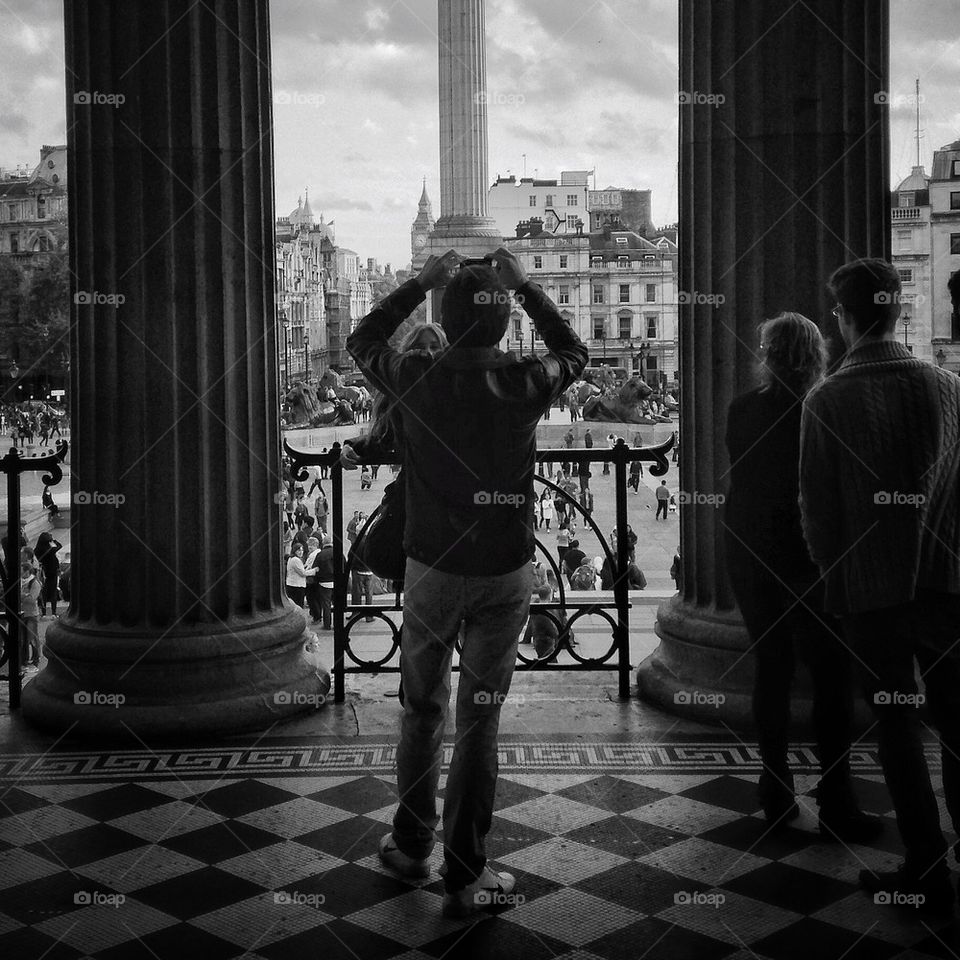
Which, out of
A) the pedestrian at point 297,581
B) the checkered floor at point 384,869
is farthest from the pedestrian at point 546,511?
the checkered floor at point 384,869

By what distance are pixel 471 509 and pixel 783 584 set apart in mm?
1208

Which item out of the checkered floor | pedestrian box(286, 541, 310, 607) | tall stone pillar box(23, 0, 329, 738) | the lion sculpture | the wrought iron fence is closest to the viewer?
the checkered floor

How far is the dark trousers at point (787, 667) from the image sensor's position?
438 cm

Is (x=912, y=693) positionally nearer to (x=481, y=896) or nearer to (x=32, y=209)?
(x=481, y=896)

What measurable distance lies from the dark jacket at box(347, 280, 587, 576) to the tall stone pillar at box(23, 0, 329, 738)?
2.06 metres

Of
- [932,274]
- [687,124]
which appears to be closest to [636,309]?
[932,274]

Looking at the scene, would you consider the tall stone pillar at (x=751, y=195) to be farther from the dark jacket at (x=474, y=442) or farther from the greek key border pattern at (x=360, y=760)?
the dark jacket at (x=474, y=442)

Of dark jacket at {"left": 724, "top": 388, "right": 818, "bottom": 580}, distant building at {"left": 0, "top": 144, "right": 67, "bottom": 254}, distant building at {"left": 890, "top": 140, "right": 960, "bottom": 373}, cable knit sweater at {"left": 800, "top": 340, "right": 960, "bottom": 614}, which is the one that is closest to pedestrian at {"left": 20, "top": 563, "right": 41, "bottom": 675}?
dark jacket at {"left": 724, "top": 388, "right": 818, "bottom": 580}

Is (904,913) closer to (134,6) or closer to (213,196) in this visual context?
(213,196)

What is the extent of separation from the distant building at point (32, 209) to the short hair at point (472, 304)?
152 ft

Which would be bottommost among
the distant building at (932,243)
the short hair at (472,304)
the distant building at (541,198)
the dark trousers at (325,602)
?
the dark trousers at (325,602)

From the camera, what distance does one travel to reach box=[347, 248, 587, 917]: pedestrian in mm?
3773

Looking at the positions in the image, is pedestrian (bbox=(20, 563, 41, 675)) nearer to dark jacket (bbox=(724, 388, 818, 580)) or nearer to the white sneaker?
the white sneaker

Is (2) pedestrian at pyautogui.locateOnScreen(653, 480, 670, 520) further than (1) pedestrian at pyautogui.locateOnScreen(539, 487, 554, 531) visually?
No
